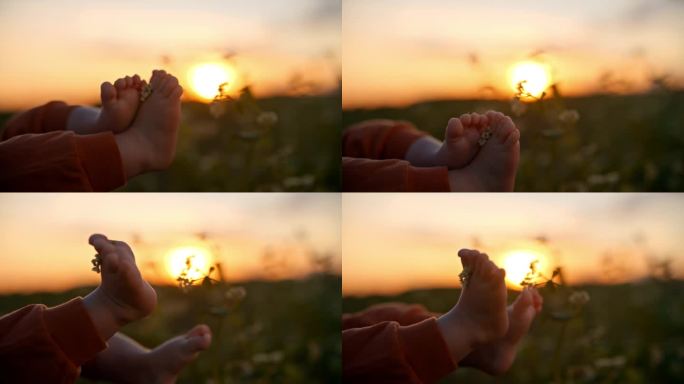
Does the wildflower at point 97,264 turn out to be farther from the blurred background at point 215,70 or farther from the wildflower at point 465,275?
the wildflower at point 465,275

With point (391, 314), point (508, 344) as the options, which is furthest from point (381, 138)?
point (508, 344)

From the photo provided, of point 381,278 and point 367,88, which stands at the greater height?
point 367,88

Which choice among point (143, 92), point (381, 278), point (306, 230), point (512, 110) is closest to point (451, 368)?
point (381, 278)

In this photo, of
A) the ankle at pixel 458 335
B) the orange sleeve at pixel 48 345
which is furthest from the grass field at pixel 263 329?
the ankle at pixel 458 335

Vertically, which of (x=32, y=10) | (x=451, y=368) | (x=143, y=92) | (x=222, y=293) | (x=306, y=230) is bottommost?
(x=451, y=368)

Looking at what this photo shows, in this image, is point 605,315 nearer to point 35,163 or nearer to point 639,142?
point 639,142

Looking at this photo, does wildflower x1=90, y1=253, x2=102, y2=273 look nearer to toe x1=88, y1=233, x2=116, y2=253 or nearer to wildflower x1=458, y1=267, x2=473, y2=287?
toe x1=88, y1=233, x2=116, y2=253
